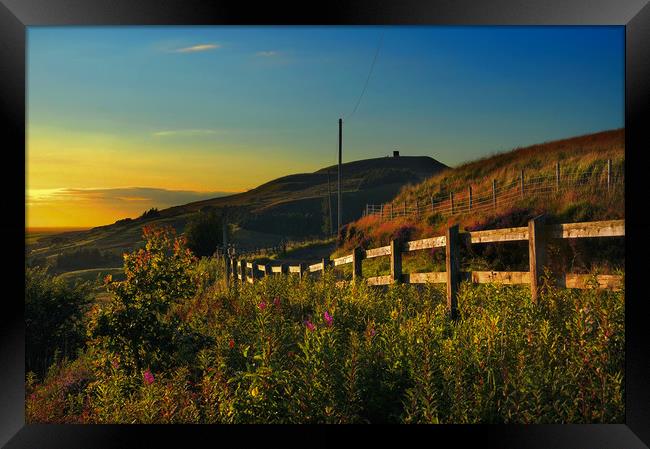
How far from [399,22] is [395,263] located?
5.44 metres

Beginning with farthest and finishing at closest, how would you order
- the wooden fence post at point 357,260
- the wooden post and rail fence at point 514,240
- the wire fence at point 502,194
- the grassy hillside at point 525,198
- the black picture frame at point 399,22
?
1. the wire fence at point 502,194
2. the grassy hillside at point 525,198
3. the wooden fence post at point 357,260
4. the wooden post and rail fence at point 514,240
5. the black picture frame at point 399,22

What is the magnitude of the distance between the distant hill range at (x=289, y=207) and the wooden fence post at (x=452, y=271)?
4.28 metres

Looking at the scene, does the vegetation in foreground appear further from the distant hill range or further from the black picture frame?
the distant hill range

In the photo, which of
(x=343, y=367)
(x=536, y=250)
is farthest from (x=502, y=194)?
(x=343, y=367)

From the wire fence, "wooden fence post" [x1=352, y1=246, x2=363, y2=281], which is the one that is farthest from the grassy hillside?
"wooden fence post" [x1=352, y1=246, x2=363, y2=281]

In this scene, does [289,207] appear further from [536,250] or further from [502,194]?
[536,250]

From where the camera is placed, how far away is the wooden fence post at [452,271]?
8.16 metres

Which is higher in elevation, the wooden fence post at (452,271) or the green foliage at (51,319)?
the wooden fence post at (452,271)

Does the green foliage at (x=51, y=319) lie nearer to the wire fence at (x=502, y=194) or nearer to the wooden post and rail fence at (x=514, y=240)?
the wooden post and rail fence at (x=514, y=240)

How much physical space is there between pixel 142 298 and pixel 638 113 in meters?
4.62

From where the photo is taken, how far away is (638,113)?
4359 mm

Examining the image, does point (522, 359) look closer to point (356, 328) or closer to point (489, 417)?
point (489, 417)

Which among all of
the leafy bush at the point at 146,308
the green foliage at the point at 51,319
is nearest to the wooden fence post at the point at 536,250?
the leafy bush at the point at 146,308

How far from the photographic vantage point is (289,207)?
1898cm
